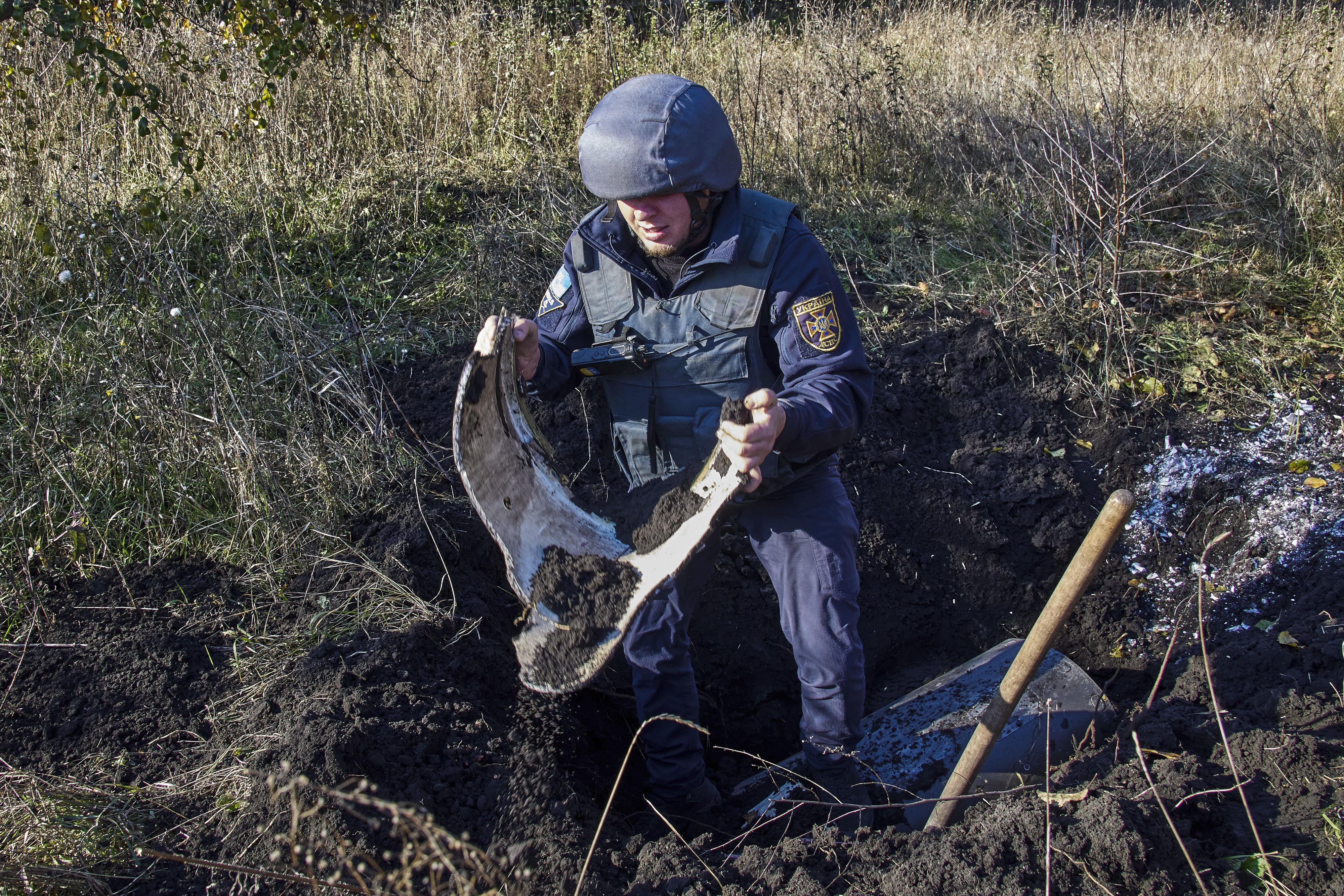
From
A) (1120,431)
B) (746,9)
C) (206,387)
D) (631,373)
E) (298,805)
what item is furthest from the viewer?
(746,9)

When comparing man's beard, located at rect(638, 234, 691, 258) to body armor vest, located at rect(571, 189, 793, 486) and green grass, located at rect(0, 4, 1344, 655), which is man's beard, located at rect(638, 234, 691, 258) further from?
green grass, located at rect(0, 4, 1344, 655)

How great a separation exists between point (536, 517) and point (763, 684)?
4.32 ft

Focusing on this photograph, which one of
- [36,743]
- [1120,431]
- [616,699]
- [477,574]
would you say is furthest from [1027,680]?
[36,743]

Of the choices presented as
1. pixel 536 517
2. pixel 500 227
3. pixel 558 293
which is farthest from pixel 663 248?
pixel 500 227

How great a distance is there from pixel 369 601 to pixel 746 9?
22.6 feet

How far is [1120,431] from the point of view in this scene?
4.07 m

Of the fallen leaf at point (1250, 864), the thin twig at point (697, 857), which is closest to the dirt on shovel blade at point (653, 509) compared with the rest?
the thin twig at point (697, 857)

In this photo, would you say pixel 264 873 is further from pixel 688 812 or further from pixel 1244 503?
pixel 1244 503

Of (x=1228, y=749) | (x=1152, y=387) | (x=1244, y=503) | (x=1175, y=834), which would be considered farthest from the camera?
(x=1152, y=387)

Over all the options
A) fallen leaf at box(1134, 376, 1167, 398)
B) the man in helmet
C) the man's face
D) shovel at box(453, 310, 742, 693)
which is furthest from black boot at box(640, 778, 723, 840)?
fallen leaf at box(1134, 376, 1167, 398)

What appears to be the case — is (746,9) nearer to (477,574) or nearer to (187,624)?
(477,574)

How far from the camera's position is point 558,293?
8.40 ft

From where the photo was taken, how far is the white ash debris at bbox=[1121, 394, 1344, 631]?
3.48 metres

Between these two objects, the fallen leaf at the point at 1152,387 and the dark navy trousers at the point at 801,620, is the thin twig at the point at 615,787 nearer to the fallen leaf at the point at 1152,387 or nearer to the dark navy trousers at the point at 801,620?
the dark navy trousers at the point at 801,620
